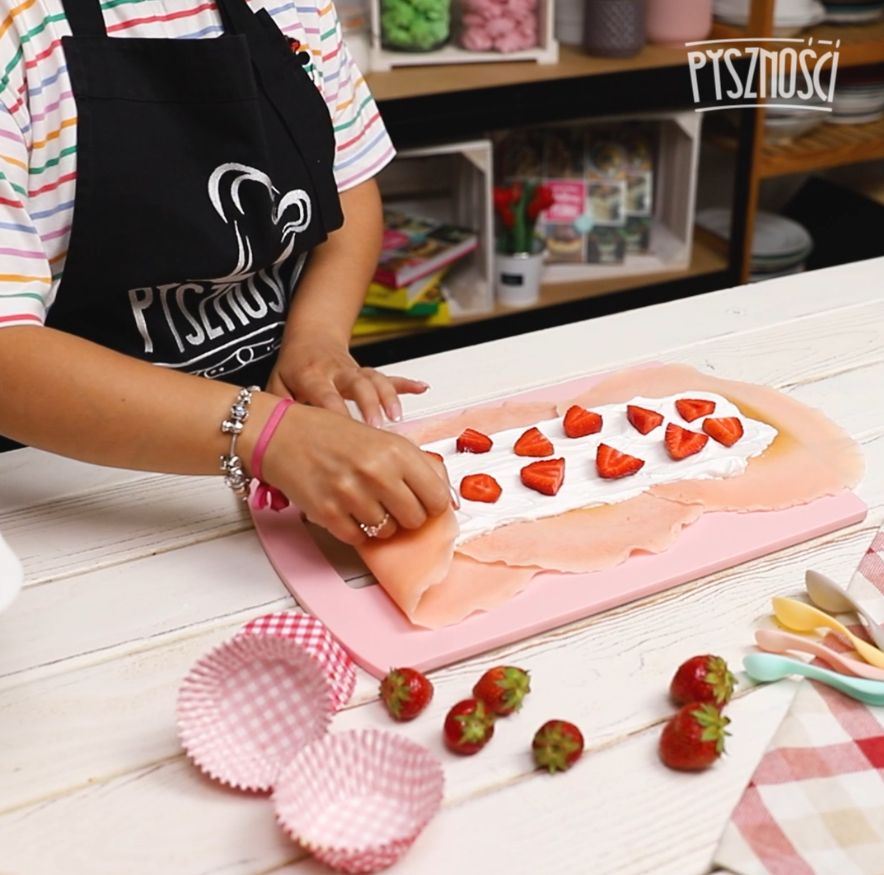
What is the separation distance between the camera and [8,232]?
90 cm

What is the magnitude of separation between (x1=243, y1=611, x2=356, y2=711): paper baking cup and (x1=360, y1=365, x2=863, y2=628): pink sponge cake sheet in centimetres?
6

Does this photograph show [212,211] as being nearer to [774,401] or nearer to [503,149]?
[774,401]

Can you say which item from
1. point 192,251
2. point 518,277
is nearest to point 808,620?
point 192,251

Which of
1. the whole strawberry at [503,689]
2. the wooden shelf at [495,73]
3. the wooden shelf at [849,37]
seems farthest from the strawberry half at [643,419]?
the wooden shelf at [849,37]

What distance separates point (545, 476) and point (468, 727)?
0.93 ft

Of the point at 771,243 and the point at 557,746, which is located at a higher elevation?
the point at 557,746

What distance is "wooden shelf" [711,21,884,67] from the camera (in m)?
2.33

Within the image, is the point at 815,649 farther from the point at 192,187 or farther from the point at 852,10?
the point at 852,10

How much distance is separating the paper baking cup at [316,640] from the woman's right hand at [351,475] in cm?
10

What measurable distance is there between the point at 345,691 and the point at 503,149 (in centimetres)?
180

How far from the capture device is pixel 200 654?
0.79 meters

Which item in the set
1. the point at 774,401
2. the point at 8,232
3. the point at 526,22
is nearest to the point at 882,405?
the point at 774,401

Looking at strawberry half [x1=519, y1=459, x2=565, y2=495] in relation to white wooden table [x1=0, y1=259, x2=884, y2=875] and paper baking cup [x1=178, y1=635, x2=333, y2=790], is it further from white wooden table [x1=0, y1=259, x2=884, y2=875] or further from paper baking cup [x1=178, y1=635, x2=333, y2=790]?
paper baking cup [x1=178, y1=635, x2=333, y2=790]

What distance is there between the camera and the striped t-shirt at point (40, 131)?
904mm
